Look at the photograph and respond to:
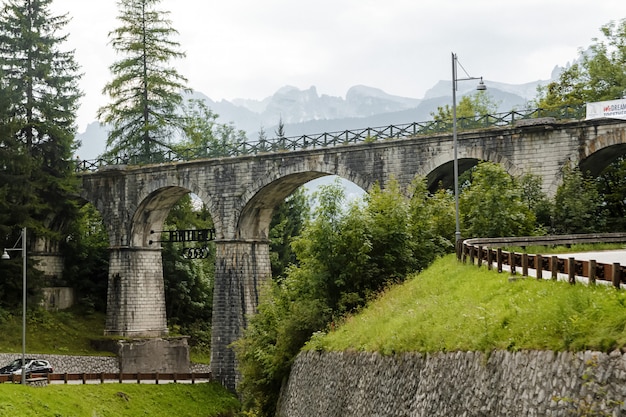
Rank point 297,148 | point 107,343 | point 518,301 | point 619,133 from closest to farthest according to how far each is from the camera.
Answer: point 518,301, point 619,133, point 297,148, point 107,343

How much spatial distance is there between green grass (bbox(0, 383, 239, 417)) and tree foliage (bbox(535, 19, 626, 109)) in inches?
966

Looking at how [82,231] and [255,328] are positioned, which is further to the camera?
[82,231]

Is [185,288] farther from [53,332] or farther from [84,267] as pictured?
[53,332]

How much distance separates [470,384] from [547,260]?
549 centimetres


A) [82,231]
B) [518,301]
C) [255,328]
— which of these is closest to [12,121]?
[82,231]

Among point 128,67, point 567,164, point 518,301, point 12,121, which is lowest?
point 518,301

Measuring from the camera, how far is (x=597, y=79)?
55.2 meters

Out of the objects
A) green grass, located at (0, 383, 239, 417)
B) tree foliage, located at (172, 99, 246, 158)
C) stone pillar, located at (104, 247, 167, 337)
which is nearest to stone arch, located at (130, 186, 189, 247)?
stone pillar, located at (104, 247, 167, 337)

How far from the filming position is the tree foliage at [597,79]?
53287 mm

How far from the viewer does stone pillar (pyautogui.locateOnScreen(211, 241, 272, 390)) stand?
5281 cm

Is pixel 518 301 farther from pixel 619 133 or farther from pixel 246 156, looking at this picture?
pixel 246 156

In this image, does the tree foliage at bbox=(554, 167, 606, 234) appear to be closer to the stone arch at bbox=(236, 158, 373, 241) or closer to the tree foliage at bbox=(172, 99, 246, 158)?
the stone arch at bbox=(236, 158, 373, 241)

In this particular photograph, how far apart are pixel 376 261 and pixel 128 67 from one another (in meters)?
37.5

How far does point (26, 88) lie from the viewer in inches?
2378
